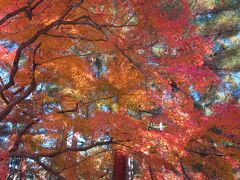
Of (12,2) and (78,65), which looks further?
(78,65)

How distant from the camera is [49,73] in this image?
29.8 feet

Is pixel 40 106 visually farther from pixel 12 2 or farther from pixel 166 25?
pixel 166 25

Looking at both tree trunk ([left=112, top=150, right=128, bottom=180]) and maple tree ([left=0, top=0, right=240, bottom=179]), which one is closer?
maple tree ([left=0, top=0, right=240, bottom=179])

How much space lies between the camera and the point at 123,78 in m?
8.84

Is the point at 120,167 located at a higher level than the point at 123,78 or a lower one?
lower

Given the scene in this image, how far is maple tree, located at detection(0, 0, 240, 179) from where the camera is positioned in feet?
20.9

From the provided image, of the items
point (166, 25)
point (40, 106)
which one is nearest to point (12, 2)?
point (166, 25)

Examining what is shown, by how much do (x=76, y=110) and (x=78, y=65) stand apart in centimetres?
129

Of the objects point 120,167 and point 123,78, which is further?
point 120,167

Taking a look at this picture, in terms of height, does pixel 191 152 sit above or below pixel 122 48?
below

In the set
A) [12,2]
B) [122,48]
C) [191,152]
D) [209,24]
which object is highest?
[209,24]

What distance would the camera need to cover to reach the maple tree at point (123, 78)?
638cm

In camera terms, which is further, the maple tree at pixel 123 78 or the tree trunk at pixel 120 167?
the tree trunk at pixel 120 167

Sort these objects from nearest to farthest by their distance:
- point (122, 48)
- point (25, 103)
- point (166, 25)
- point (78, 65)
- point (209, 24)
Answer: point (166, 25) < point (122, 48) < point (78, 65) < point (25, 103) < point (209, 24)
